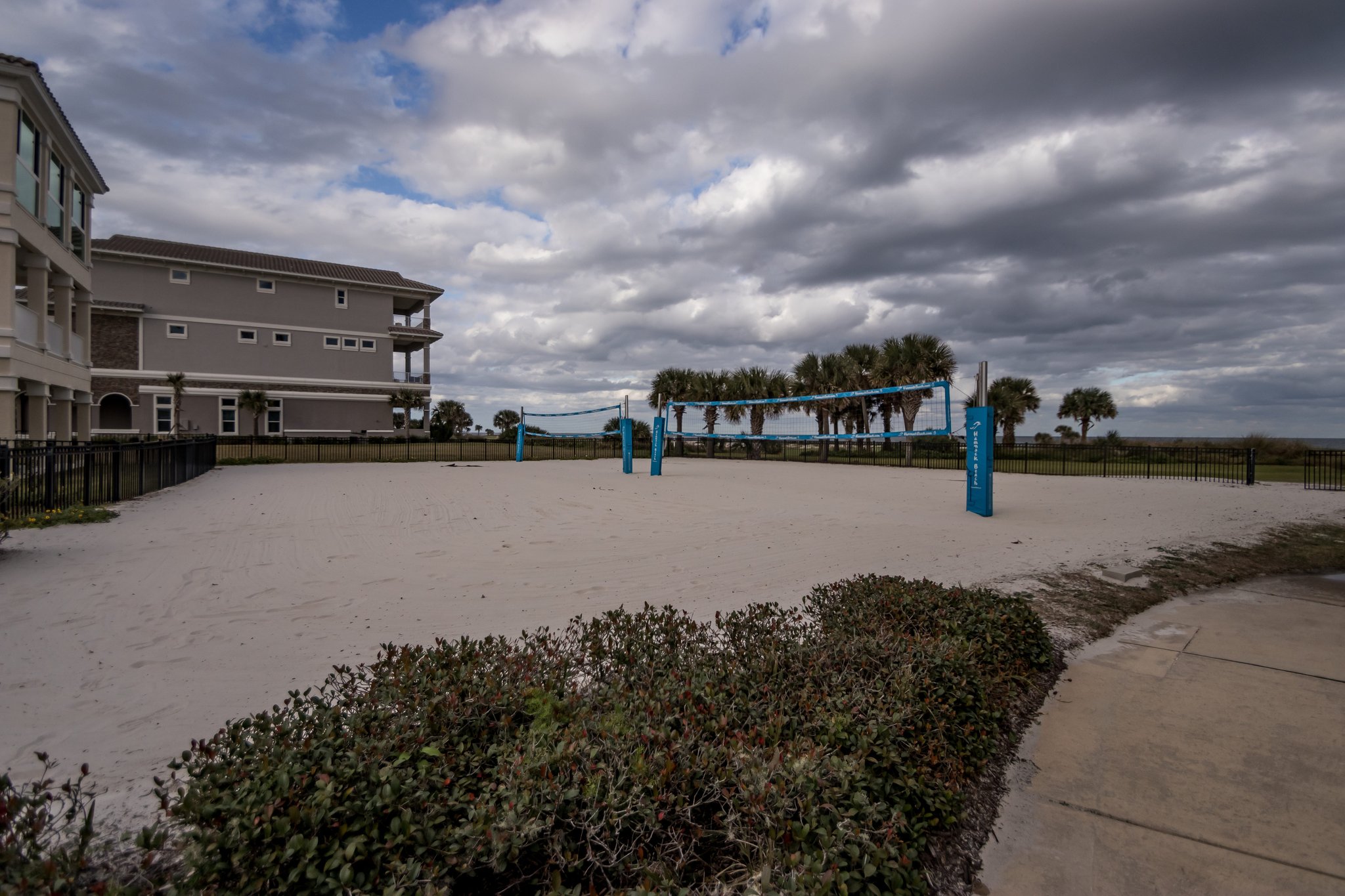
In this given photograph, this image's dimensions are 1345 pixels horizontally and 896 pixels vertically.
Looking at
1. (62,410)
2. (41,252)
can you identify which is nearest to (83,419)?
(62,410)

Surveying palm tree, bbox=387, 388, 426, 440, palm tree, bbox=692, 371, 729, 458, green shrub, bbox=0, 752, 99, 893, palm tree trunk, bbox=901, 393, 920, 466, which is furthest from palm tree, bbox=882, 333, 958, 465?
green shrub, bbox=0, 752, 99, 893

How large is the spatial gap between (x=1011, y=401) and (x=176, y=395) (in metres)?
47.6

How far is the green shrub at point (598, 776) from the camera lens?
1.92 m

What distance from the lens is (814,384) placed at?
41344mm

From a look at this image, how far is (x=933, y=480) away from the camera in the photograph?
21.1 meters

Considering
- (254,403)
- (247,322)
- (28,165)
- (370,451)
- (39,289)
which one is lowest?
(370,451)

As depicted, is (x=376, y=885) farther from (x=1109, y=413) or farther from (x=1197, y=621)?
(x=1109, y=413)

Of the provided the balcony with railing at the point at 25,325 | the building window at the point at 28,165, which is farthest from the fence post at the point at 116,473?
the building window at the point at 28,165

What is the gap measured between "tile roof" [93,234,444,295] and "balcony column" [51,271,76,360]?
20.9 metres

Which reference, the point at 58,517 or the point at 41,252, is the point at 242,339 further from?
the point at 58,517

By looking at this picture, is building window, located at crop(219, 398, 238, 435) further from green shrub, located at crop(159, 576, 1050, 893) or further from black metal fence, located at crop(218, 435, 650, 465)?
green shrub, located at crop(159, 576, 1050, 893)

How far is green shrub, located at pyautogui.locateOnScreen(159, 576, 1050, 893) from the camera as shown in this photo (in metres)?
1.92

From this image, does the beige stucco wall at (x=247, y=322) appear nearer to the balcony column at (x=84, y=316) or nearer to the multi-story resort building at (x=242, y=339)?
the multi-story resort building at (x=242, y=339)

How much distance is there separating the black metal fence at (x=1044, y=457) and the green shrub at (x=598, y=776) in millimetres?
23121
